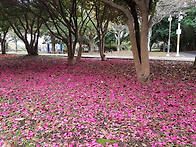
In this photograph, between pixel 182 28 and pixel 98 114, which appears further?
pixel 182 28

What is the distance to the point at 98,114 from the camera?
3.53 m

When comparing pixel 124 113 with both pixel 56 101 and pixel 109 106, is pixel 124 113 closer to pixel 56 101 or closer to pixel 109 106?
pixel 109 106

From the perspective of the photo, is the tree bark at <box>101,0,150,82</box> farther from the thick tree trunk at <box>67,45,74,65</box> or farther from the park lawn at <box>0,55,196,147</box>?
the thick tree trunk at <box>67,45,74,65</box>

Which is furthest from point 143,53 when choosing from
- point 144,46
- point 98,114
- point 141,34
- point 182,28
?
point 182,28

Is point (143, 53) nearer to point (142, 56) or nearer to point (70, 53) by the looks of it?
point (142, 56)

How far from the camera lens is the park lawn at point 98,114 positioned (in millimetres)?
2646

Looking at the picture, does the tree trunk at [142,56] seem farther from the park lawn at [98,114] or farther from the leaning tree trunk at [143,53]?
the park lawn at [98,114]

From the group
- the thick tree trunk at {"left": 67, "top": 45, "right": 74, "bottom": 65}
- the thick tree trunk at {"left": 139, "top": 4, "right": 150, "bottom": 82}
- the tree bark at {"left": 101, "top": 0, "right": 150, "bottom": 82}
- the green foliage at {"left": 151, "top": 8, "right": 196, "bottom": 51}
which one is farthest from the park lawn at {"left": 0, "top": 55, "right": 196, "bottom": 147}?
the green foliage at {"left": 151, "top": 8, "right": 196, "bottom": 51}

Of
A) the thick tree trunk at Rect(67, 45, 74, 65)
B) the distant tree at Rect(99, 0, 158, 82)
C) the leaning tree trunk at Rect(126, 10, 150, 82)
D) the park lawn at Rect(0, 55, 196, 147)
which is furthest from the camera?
the thick tree trunk at Rect(67, 45, 74, 65)

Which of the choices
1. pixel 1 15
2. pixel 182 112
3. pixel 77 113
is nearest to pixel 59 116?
pixel 77 113

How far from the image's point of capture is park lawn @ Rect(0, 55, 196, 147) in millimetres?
2646

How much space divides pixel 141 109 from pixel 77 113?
4.94 feet

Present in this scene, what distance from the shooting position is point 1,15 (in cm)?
1147

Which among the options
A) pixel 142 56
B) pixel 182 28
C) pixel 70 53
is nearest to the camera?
pixel 142 56
